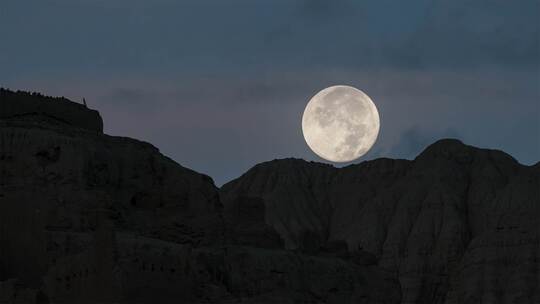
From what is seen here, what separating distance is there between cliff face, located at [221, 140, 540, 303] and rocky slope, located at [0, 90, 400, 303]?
5314 centimetres

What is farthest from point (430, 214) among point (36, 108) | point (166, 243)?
point (166, 243)

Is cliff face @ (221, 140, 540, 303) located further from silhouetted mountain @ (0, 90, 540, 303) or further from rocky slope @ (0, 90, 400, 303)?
rocky slope @ (0, 90, 400, 303)

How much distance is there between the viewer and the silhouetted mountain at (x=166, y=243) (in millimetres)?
64562

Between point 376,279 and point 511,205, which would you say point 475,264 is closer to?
point 511,205

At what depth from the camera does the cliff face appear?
15088 centimetres

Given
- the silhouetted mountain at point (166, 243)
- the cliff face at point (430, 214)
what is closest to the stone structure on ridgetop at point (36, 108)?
the silhouetted mountain at point (166, 243)

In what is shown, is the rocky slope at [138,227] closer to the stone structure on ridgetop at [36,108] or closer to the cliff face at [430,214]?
the stone structure on ridgetop at [36,108]

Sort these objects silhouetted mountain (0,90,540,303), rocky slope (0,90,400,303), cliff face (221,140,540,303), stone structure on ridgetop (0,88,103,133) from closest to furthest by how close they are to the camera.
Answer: silhouetted mountain (0,90,540,303), rocky slope (0,90,400,303), stone structure on ridgetop (0,88,103,133), cliff face (221,140,540,303)

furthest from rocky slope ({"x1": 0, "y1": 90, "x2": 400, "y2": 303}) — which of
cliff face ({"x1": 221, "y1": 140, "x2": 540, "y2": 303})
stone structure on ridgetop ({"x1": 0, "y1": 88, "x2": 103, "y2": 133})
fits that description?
cliff face ({"x1": 221, "y1": 140, "x2": 540, "y2": 303})

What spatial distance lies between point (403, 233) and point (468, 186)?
39.1ft

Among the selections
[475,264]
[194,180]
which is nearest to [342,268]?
[194,180]

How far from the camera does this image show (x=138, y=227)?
85625 millimetres

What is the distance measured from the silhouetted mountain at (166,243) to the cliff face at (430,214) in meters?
0.27

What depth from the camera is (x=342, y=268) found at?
93.4 metres
